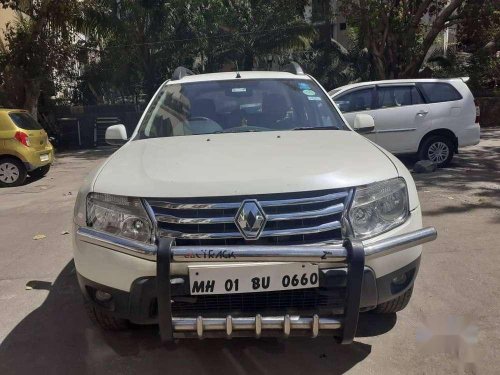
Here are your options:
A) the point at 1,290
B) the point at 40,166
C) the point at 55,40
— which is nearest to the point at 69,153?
the point at 55,40

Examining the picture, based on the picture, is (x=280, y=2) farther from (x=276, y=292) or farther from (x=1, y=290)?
(x=276, y=292)

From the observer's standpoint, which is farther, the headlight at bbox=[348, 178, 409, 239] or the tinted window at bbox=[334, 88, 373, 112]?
the tinted window at bbox=[334, 88, 373, 112]

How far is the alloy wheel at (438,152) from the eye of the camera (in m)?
9.93

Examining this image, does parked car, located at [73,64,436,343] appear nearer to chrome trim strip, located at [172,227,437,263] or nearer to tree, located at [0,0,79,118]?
chrome trim strip, located at [172,227,437,263]

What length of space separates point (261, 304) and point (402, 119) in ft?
25.3

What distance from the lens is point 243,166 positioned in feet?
9.96

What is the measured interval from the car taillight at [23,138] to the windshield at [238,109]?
6.75m

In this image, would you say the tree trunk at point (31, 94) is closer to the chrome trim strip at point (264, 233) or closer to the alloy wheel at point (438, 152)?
the alloy wheel at point (438, 152)

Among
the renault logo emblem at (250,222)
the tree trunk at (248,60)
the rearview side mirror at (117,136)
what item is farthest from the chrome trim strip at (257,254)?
the tree trunk at (248,60)

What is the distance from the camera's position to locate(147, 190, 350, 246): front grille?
2756mm

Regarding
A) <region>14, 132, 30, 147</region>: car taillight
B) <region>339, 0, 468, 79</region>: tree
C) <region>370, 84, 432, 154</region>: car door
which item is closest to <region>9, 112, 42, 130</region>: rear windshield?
<region>14, 132, 30, 147</region>: car taillight

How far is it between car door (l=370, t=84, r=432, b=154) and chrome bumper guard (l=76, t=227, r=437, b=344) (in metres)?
7.31

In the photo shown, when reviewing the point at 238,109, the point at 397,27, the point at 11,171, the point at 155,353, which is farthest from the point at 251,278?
the point at 397,27

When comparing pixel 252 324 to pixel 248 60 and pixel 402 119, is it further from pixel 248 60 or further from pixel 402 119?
pixel 248 60
